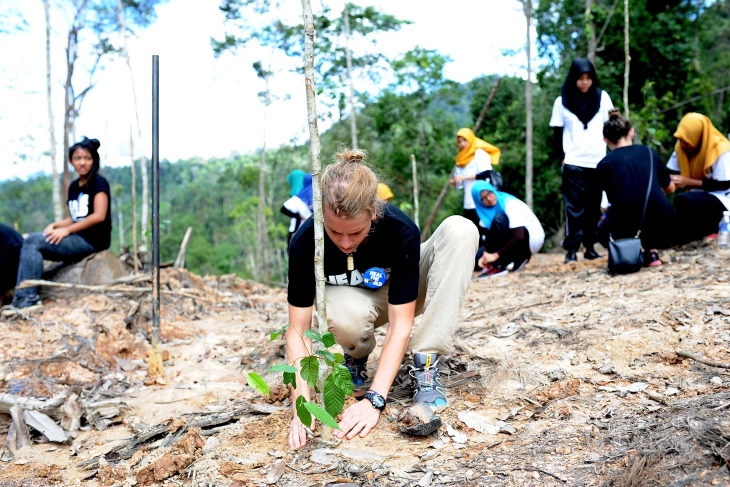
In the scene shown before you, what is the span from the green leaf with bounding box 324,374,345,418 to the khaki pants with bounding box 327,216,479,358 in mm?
522

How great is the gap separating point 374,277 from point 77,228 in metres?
3.57

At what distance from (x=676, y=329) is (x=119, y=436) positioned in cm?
261

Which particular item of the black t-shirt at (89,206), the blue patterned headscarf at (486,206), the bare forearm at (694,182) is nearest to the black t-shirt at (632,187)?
the bare forearm at (694,182)

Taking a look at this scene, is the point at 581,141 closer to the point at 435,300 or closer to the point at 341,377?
the point at 435,300

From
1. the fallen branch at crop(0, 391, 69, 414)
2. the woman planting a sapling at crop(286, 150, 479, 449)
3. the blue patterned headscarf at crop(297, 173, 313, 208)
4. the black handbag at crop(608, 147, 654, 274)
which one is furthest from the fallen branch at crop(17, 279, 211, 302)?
the black handbag at crop(608, 147, 654, 274)

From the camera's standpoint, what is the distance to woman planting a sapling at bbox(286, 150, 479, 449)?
1.98m

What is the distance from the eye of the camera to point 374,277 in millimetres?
2338

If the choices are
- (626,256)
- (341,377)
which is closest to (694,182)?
(626,256)

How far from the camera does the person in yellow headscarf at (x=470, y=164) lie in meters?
6.31

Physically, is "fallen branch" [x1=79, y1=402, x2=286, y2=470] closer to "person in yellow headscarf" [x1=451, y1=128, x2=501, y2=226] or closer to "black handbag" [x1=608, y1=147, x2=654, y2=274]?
"black handbag" [x1=608, y1=147, x2=654, y2=274]

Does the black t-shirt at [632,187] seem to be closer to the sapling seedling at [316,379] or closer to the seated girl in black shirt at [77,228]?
the sapling seedling at [316,379]

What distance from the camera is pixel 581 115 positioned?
5.07 meters

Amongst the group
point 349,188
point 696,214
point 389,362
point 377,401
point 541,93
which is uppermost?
point 541,93

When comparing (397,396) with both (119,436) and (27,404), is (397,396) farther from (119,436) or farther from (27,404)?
(27,404)
